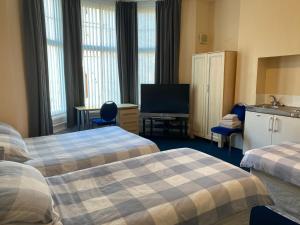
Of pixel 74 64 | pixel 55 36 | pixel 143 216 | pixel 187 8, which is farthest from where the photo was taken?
pixel 187 8

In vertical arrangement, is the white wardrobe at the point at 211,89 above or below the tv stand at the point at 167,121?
above

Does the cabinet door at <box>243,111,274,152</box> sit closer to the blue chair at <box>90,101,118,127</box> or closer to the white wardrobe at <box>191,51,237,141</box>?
the white wardrobe at <box>191,51,237,141</box>

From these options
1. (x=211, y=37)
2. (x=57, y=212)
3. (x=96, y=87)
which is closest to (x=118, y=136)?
(x=57, y=212)

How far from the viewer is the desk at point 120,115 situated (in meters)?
4.40

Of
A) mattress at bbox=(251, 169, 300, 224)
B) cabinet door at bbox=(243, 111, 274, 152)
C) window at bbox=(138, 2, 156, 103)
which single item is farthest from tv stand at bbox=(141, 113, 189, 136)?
mattress at bbox=(251, 169, 300, 224)

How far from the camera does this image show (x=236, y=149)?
4.36 m

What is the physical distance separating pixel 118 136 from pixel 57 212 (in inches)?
64.1

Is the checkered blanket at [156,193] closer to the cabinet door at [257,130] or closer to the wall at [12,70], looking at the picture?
the wall at [12,70]

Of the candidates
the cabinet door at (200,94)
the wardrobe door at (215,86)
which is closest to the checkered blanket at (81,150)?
the wardrobe door at (215,86)

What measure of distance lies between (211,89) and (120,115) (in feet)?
6.08

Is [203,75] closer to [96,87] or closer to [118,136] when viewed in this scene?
[96,87]

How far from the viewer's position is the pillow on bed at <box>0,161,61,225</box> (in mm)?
1059

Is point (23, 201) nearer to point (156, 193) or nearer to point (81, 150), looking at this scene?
point (156, 193)

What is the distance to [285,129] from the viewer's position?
10.8ft
